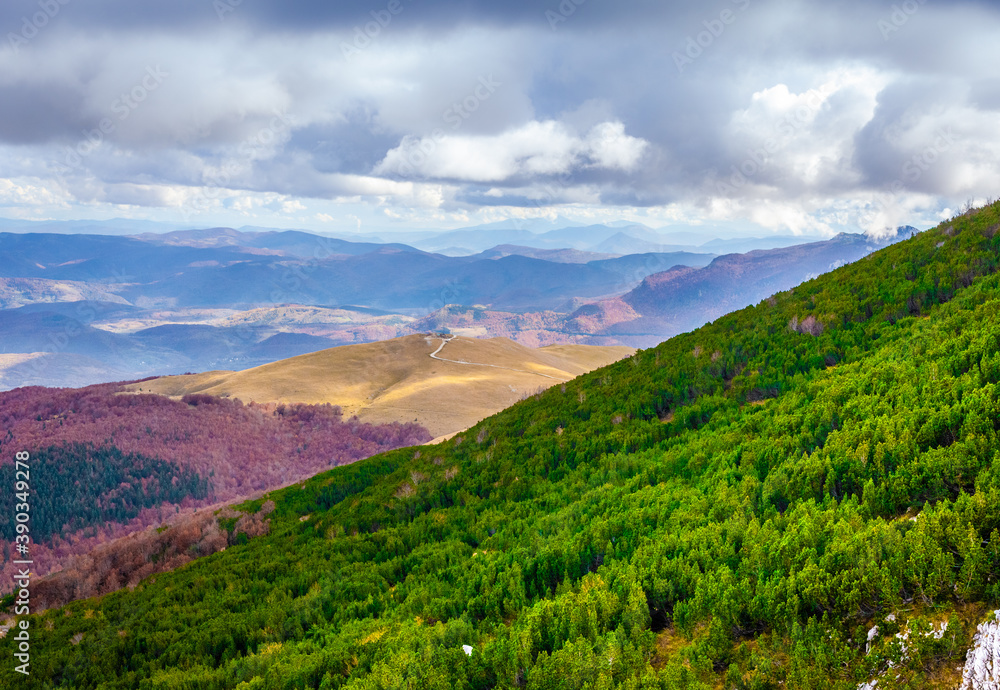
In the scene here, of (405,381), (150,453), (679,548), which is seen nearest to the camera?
(679,548)

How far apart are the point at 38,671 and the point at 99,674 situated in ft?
4.20

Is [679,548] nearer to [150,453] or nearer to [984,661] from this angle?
[984,661]

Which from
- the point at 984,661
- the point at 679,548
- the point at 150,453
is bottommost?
the point at 984,661

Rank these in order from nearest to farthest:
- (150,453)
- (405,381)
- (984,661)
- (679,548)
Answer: (984,661)
(679,548)
(150,453)
(405,381)

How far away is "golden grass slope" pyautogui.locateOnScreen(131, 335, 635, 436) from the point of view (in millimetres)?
67250

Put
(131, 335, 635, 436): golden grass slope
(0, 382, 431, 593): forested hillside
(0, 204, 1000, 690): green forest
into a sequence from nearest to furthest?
(0, 204, 1000, 690): green forest, (0, 382, 431, 593): forested hillside, (131, 335, 635, 436): golden grass slope

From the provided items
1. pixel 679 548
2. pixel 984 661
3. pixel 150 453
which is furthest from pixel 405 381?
pixel 984 661

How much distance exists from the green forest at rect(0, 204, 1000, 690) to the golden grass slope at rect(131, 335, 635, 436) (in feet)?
150

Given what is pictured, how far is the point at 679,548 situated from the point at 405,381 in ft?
241

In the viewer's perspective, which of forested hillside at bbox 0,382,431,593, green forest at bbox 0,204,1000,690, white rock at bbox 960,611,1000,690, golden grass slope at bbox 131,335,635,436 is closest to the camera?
white rock at bbox 960,611,1000,690

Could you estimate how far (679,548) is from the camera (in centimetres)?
727

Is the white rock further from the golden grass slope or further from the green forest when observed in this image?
the golden grass slope

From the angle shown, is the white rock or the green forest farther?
the green forest

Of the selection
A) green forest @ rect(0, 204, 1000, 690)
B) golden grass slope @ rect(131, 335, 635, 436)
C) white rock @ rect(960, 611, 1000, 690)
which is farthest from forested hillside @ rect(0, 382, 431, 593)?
white rock @ rect(960, 611, 1000, 690)
